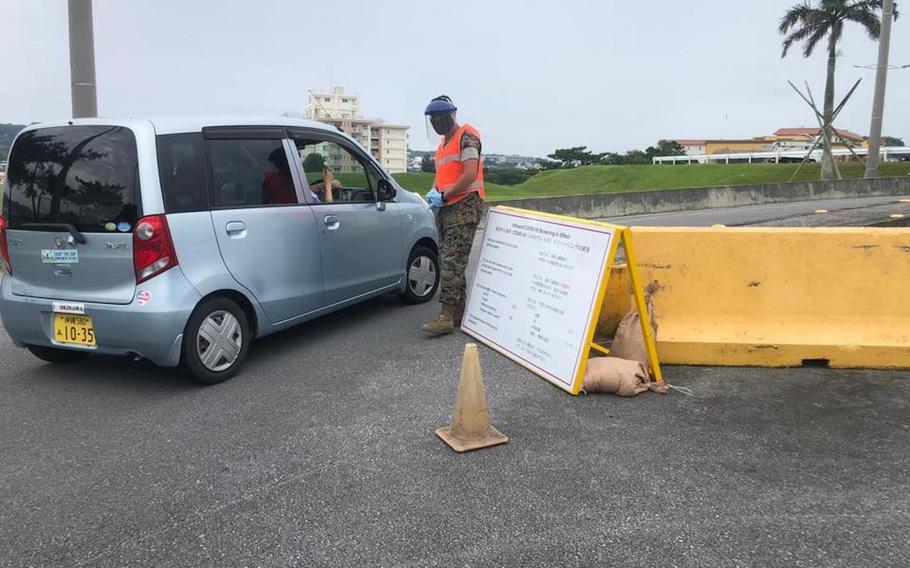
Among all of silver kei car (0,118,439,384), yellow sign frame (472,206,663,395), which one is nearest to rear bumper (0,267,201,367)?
silver kei car (0,118,439,384)

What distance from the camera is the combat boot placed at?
5785mm

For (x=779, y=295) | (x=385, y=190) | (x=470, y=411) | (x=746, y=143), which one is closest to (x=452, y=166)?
(x=385, y=190)

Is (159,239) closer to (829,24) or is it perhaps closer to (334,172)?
(334,172)

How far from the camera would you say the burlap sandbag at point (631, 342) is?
4641 mm

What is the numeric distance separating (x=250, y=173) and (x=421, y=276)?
96.8 inches

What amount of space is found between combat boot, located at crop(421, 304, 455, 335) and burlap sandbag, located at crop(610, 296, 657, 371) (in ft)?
5.05

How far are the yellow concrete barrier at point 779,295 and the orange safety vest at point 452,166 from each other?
58.0 inches

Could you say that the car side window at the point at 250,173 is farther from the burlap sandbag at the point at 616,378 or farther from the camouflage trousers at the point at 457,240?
the burlap sandbag at the point at 616,378

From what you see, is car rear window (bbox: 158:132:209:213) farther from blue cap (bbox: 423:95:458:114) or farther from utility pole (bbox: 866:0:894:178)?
utility pole (bbox: 866:0:894:178)

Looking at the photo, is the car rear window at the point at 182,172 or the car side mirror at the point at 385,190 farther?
the car side mirror at the point at 385,190

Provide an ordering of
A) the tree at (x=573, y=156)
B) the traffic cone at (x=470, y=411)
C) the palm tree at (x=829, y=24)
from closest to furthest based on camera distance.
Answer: the traffic cone at (x=470, y=411)
the palm tree at (x=829, y=24)
the tree at (x=573, y=156)

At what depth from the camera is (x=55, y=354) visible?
5074mm

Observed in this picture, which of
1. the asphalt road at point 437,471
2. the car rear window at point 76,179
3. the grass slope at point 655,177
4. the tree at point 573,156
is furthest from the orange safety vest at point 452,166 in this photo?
the tree at point 573,156

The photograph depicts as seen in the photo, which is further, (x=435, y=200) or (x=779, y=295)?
(x=435, y=200)
